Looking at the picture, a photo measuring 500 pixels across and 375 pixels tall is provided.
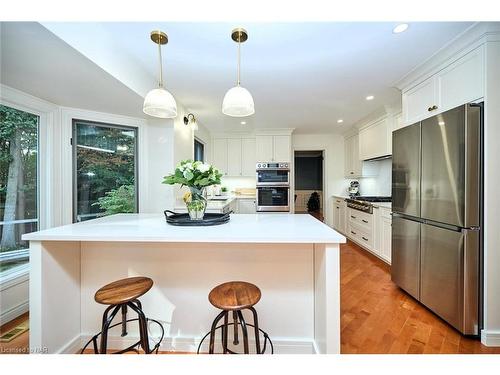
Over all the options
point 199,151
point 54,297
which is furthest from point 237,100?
point 199,151

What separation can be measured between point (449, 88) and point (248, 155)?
3509 millimetres

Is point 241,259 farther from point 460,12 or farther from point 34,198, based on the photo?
point 34,198

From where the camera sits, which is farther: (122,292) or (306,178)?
(306,178)

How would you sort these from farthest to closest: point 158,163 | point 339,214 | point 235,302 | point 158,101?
point 339,214 < point 158,163 < point 158,101 < point 235,302

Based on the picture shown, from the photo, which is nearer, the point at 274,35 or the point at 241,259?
the point at 241,259

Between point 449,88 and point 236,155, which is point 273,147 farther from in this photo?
→ point 449,88

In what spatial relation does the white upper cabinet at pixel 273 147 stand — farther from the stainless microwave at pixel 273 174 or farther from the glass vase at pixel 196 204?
the glass vase at pixel 196 204

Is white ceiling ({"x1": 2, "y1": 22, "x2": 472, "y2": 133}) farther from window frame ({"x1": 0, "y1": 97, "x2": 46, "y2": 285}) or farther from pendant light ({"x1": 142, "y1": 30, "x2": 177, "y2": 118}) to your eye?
window frame ({"x1": 0, "y1": 97, "x2": 46, "y2": 285})

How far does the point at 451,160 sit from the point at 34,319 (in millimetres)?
2942

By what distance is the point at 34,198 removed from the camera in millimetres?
2166

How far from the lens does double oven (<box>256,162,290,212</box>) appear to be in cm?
442

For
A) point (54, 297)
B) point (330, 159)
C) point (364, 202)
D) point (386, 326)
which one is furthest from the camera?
point (330, 159)

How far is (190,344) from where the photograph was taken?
1496mm

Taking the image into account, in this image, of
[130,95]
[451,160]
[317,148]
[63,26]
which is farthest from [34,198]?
[317,148]
